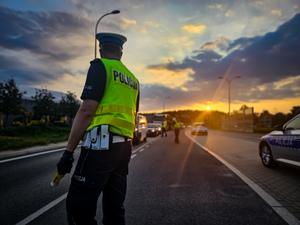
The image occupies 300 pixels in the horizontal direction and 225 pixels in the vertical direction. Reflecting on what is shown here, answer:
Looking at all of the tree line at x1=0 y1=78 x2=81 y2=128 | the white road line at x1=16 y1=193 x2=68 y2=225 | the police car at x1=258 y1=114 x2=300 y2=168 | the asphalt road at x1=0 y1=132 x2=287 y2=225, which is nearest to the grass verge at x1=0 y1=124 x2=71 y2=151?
the tree line at x1=0 y1=78 x2=81 y2=128

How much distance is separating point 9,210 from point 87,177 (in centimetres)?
257

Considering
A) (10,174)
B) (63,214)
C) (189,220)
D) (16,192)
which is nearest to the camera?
(189,220)

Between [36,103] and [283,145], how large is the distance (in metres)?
25.4

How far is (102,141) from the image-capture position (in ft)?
5.47

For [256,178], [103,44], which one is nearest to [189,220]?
[103,44]

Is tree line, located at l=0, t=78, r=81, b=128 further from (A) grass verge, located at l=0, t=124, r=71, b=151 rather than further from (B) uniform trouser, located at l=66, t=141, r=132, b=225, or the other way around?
(B) uniform trouser, located at l=66, t=141, r=132, b=225

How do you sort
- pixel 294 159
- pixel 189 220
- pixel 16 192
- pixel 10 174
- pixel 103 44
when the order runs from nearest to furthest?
pixel 103 44 → pixel 189 220 → pixel 16 192 → pixel 294 159 → pixel 10 174

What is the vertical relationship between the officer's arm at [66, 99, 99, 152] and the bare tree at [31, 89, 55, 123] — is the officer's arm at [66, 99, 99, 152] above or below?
below

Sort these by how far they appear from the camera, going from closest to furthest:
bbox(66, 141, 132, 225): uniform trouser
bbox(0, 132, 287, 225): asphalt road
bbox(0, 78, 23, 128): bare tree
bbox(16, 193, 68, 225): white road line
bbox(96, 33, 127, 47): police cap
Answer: bbox(66, 141, 132, 225): uniform trouser
bbox(96, 33, 127, 47): police cap
bbox(16, 193, 68, 225): white road line
bbox(0, 132, 287, 225): asphalt road
bbox(0, 78, 23, 128): bare tree

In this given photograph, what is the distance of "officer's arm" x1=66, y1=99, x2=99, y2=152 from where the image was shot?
1.67m

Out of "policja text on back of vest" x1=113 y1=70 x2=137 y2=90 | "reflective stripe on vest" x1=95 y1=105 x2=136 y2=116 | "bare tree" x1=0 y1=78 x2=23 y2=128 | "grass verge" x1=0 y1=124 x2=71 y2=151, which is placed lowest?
"grass verge" x1=0 y1=124 x2=71 y2=151

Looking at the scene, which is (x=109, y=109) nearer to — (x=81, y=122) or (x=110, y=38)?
(x=81, y=122)

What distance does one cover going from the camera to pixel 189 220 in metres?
3.02

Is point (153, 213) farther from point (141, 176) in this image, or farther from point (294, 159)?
point (294, 159)
